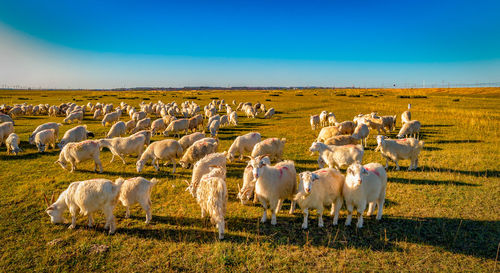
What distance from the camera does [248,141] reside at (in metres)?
13.2

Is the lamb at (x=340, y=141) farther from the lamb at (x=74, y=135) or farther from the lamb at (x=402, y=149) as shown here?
the lamb at (x=74, y=135)

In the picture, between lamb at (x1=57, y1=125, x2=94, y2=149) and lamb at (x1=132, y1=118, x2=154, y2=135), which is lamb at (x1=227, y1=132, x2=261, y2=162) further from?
lamb at (x1=132, y1=118, x2=154, y2=135)

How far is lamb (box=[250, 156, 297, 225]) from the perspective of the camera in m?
7.04

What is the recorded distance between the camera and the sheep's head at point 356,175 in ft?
20.9

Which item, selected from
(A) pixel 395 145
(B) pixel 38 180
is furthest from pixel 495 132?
(B) pixel 38 180

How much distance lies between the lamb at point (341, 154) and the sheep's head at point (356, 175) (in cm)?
329

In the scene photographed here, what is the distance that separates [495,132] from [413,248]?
20.6 metres

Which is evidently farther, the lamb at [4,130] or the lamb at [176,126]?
the lamb at [176,126]

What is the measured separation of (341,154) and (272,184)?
458 cm

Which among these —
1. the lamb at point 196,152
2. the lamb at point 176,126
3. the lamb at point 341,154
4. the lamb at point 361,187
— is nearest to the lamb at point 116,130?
the lamb at point 176,126

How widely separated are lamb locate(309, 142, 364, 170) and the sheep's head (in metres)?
3.29


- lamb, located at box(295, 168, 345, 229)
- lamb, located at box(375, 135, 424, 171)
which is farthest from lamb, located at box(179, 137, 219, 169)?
lamb, located at box(375, 135, 424, 171)

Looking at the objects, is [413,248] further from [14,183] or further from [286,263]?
[14,183]

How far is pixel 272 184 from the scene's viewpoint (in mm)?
7121
